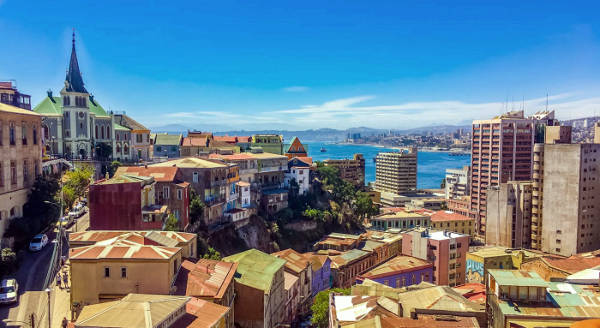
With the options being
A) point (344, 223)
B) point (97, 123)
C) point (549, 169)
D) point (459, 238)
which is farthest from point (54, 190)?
point (549, 169)

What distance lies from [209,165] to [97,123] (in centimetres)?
1797

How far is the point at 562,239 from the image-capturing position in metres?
49.7

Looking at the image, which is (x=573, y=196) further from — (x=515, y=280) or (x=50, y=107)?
(x=50, y=107)

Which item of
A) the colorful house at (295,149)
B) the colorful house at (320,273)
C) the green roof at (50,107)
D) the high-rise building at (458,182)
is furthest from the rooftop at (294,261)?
the high-rise building at (458,182)

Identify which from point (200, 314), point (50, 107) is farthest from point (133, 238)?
point (50, 107)

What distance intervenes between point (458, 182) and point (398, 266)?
59806 millimetres

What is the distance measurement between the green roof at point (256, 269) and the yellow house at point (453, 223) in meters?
35.7

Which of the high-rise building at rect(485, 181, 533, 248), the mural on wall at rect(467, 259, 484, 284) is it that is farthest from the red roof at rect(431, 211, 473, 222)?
the mural on wall at rect(467, 259, 484, 284)

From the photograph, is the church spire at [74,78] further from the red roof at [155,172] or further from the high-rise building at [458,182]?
the high-rise building at [458,182]

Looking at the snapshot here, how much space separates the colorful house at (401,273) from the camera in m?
33.2

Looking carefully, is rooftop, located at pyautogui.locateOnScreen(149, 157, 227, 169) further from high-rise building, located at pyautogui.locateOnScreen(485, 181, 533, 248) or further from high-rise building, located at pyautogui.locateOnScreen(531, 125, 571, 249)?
high-rise building, located at pyautogui.locateOnScreen(531, 125, 571, 249)

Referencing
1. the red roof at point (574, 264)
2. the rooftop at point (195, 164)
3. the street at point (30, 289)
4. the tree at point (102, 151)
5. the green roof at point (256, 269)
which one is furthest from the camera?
the tree at point (102, 151)

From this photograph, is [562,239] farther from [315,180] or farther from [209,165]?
[209,165]

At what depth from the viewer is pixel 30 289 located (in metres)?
19.3
